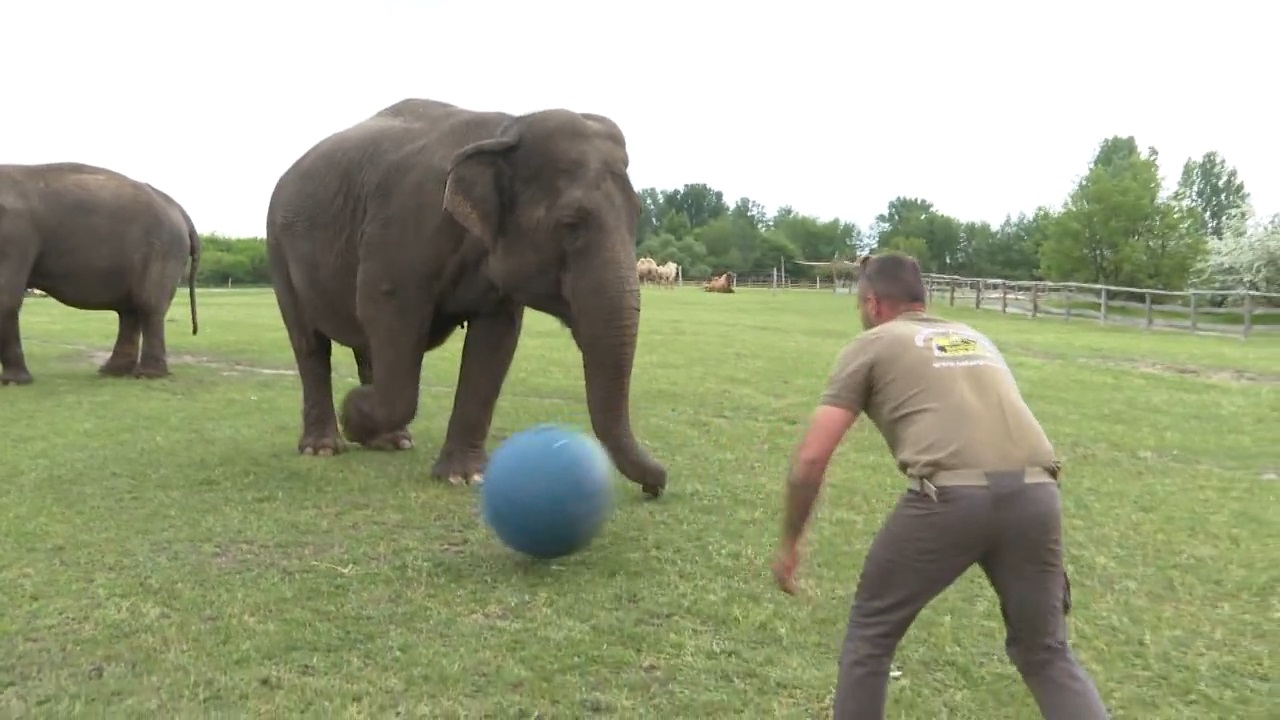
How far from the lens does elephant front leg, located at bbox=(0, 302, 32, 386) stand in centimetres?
1202

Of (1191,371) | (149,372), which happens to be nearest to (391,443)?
(149,372)

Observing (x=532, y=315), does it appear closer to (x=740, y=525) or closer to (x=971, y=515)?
(x=740, y=525)

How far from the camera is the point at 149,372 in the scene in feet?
42.1

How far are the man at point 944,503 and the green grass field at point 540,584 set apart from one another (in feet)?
2.00

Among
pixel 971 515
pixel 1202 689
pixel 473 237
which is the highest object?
pixel 473 237

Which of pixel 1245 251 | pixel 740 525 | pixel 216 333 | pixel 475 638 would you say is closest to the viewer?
pixel 475 638

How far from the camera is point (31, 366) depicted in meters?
14.3

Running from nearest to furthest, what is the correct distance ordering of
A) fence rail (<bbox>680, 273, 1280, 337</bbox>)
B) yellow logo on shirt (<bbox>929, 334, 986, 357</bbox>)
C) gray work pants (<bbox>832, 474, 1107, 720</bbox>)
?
gray work pants (<bbox>832, 474, 1107, 720</bbox>), yellow logo on shirt (<bbox>929, 334, 986, 357</bbox>), fence rail (<bbox>680, 273, 1280, 337</bbox>)

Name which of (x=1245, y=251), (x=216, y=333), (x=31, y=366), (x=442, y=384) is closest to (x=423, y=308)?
(x=442, y=384)

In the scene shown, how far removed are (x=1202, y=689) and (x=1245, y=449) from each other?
585 cm

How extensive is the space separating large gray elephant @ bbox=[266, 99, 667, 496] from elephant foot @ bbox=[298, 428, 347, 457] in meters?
0.01

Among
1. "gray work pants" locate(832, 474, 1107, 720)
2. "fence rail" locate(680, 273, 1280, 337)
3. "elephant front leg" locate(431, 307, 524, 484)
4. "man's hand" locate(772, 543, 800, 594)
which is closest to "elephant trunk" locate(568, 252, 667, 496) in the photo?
"elephant front leg" locate(431, 307, 524, 484)

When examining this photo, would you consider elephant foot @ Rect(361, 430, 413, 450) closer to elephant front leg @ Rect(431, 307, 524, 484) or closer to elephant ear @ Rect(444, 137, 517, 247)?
elephant front leg @ Rect(431, 307, 524, 484)

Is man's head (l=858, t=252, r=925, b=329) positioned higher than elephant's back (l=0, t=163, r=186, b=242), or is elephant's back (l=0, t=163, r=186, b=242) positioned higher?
elephant's back (l=0, t=163, r=186, b=242)
